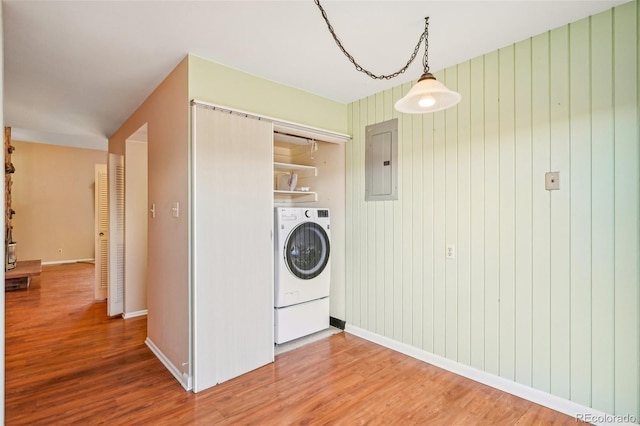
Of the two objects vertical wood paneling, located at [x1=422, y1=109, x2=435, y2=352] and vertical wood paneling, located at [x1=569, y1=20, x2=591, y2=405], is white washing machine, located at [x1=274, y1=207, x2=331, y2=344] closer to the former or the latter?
vertical wood paneling, located at [x1=422, y1=109, x2=435, y2=352]

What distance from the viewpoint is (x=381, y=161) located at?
3.06 metres

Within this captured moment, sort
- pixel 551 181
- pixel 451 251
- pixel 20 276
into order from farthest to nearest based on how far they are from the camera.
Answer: pixel 20 276 < pixel 451 251 < pixel 551 181

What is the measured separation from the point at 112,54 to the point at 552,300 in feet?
11.3

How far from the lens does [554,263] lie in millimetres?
2057

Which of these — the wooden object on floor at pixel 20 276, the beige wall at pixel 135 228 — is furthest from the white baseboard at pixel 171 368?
the wooden object on floor at pixel 20 276

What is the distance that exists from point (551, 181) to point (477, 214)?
0.51 meters

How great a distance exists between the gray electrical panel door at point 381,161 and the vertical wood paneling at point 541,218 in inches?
43.3

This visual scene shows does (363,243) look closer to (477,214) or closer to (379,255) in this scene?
(379,255)

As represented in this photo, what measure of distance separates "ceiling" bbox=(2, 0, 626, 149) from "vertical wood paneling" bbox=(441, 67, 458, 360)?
399mm

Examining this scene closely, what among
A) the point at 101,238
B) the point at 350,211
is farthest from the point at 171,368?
the point at 101,238

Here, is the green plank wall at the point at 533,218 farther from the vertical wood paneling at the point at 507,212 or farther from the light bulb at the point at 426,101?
the light bulb at the point at 426,101

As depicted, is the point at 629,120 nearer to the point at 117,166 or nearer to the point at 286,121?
the point at 286,121

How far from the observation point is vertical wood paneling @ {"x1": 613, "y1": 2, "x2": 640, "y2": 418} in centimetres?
177

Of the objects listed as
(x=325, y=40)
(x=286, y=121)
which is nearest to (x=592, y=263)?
(x=325, y=40)
